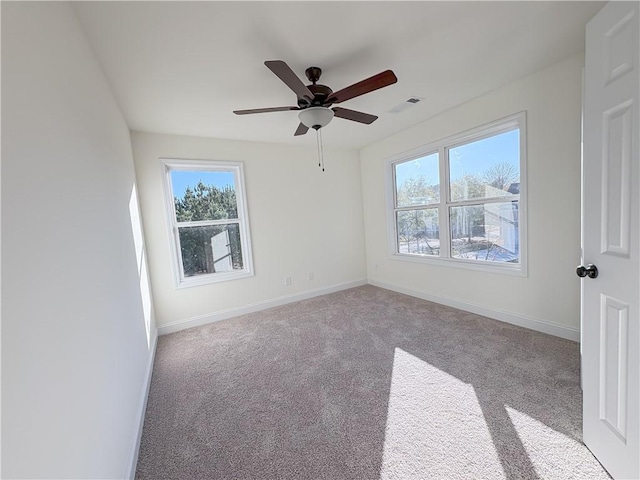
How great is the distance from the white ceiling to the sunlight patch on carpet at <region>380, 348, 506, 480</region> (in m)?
2.48

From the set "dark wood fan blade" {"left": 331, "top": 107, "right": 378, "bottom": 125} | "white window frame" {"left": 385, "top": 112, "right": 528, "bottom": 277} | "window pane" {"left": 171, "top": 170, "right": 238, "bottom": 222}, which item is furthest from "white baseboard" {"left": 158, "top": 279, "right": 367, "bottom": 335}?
"dark wood fan blade" {"left": 331, "top": 107, "right": 378, "bottom": 125}

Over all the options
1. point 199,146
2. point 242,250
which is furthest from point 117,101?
point 242,250

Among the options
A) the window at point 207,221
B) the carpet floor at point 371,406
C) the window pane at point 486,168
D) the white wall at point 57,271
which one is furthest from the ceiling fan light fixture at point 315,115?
the carpet floor at point 371,406

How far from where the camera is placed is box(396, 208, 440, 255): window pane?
379 centimetres

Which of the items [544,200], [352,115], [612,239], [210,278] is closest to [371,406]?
[612,239]

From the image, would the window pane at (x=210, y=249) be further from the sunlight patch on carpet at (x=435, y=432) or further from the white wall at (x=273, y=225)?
the sunlight patch on carpet at (x=435, y=432)

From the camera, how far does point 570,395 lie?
179 cm

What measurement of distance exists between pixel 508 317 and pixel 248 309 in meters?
3.21

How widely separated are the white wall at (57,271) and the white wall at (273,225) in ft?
5.66

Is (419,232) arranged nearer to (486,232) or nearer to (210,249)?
(486,232)

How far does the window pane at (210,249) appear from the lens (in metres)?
3.59

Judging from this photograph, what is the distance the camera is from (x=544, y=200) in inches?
100

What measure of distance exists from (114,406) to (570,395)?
270cm

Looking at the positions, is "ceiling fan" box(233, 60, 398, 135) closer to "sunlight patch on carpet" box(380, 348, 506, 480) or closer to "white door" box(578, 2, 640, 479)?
"white door" box(578, 2, 640, 479)
